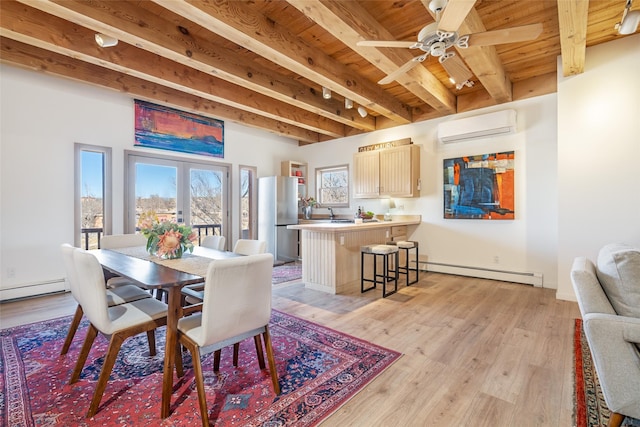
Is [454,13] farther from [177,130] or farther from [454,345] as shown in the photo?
[177,130]

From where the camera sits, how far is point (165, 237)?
2.36 meters

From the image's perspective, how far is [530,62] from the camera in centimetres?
375

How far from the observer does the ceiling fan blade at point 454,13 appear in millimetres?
1753

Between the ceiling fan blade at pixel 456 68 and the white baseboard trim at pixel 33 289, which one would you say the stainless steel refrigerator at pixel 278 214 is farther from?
the ceiling fan blade at pixel 456 68

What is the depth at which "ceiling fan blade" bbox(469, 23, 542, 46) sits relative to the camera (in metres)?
2.03

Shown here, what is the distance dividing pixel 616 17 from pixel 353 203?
14.4 ft

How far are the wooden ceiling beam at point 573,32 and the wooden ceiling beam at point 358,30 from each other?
1341 mm

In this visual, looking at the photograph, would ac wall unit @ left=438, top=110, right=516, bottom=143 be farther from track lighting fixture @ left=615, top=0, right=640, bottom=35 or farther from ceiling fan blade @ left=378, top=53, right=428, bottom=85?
ceiling fan blade @ left=378, top=53, right=428, bottom=85

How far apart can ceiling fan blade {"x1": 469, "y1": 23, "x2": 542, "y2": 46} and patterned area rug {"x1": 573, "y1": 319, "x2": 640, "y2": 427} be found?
7.69 ft

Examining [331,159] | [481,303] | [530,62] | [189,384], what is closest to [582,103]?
[530,62]

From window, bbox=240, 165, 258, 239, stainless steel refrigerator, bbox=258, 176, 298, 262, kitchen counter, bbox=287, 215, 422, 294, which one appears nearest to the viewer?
kitchen counter, bbox=287, 215, 422, 294

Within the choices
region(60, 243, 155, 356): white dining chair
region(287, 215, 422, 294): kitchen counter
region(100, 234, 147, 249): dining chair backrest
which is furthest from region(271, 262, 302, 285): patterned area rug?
region(60, 243, 155, 356): white dining chair

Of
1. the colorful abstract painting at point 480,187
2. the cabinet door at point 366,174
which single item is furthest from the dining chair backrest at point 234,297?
the cabinet door at point 366,174

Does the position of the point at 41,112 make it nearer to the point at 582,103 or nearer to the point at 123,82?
the point at 123,82
